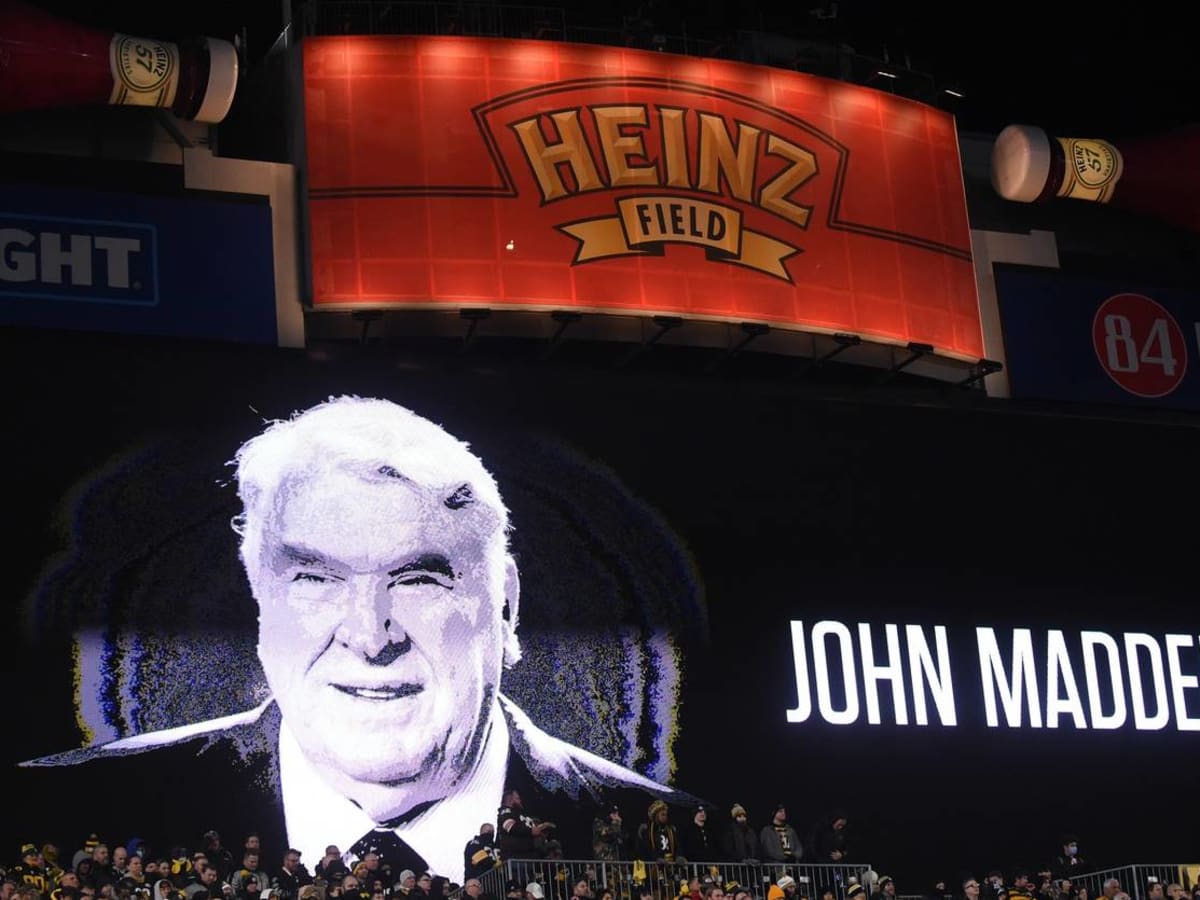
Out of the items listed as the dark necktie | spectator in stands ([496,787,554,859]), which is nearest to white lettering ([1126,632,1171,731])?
spectator in stands ([496,787,554,859])

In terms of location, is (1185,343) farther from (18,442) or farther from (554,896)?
(18,442)

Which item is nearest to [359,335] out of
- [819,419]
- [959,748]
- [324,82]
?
[324,82]

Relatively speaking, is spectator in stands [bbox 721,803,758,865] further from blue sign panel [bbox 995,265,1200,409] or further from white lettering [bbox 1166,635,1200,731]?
blue sign panel [bbox 995,265,1200,409]

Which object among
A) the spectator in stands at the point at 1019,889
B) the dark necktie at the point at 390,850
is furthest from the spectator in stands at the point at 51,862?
the spectator in stands at the point at 1019,889

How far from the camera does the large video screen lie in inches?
947

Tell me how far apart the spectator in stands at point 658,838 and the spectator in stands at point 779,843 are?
1.09 meters

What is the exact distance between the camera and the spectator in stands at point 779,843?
25.0 meters

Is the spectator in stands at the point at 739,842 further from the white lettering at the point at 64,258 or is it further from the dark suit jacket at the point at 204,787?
the white lettering at the point at 64,258

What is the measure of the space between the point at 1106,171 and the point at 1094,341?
249cm

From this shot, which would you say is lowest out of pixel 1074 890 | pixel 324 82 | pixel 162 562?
pixel 1074 890

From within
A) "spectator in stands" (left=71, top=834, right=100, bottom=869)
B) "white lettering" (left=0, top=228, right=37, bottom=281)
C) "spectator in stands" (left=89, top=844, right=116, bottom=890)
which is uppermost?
"white lettering" (left=0, top=228, right=37, bottom=281)

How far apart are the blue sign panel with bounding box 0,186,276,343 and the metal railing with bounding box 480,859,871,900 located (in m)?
7.04

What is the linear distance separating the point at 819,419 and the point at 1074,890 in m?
6.61

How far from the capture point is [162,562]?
2439 centimetres
